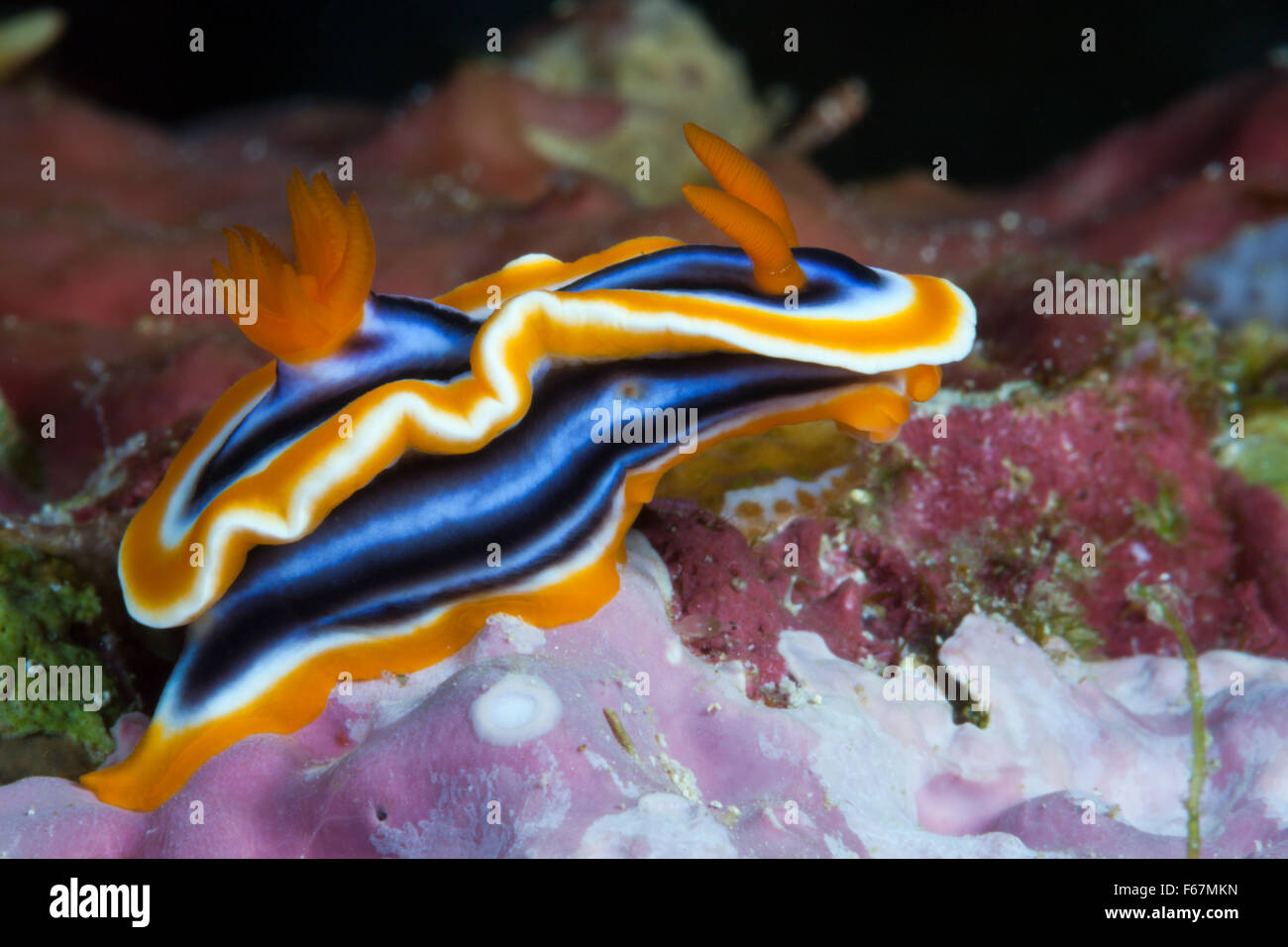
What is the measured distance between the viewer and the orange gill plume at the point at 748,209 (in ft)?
7.32

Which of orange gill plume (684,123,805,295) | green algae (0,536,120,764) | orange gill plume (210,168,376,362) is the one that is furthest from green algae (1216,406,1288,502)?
green algae (0,536,120,764)

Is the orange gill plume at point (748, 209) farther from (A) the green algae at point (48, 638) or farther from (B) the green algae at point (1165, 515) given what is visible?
(A) the green algae at point (48, 638)

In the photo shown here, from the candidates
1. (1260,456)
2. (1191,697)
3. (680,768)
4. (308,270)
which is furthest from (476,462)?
(1260,456)

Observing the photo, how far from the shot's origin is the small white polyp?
2.02 m

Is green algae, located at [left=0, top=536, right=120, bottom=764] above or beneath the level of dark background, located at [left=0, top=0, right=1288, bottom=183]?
beneath

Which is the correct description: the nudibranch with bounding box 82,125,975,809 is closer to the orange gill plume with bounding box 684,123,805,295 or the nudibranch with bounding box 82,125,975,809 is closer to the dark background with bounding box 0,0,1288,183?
the orange gill plume with bounding box 684,123,805,295

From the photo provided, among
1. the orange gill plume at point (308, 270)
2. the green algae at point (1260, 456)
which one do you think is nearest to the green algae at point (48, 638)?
the orange gill plume at point (308, 270)

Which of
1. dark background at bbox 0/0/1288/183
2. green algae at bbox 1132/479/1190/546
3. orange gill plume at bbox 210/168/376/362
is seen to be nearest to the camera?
orange gill plume at bbox 210/168/376/362

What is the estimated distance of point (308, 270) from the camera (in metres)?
2.27

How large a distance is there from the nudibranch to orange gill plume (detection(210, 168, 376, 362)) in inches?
1.2

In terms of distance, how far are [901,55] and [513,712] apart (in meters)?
9.18

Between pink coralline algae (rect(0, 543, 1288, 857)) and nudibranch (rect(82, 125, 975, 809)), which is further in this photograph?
nudibranch (rect(82, 125, 975, 809))

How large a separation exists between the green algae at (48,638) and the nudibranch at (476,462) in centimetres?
24
